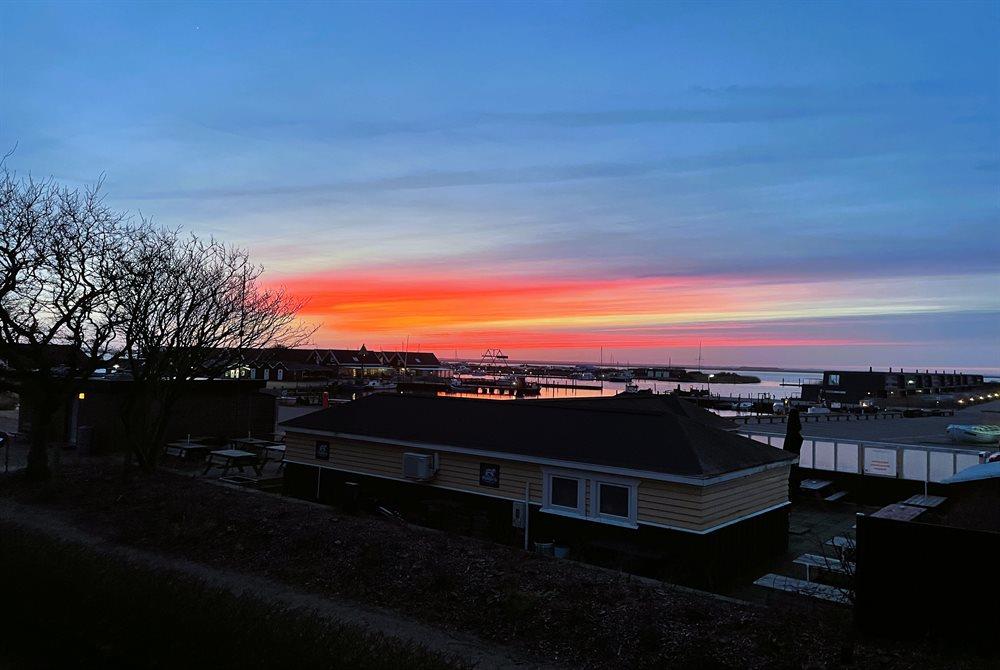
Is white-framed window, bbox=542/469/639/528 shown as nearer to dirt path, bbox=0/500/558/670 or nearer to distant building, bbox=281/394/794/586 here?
distant building, bbox=281/394/794/586

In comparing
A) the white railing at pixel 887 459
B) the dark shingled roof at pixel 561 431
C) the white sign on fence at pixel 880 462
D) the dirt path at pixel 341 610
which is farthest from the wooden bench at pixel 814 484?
the dirt path at pixel 341 610

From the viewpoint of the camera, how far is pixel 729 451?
1302 centimetres

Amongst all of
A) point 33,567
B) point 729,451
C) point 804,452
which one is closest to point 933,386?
point 804,452

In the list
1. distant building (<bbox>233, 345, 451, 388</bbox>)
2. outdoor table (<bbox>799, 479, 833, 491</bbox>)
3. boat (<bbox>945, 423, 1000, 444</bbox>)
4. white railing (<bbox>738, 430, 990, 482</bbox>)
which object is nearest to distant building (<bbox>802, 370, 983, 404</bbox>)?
boat (<bbox>945, 423, 1000, 444</bbox>)

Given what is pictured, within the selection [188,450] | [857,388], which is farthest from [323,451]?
[857,388]

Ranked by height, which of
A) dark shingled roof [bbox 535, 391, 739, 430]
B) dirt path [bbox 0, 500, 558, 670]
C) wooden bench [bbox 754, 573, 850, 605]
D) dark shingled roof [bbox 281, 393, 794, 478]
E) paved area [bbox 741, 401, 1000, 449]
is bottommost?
dirt path [bbox 0, 500, 558, 670]

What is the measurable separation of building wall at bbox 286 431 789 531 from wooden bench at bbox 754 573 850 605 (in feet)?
4.25

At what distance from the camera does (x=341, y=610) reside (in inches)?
356

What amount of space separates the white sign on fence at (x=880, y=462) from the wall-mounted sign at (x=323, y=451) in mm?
14205

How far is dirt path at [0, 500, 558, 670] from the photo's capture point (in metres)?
7.77

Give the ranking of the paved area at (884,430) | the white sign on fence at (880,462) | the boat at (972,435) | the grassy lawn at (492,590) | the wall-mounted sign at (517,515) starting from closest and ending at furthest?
the grassy lawn at (492,590) < the wall-mounted sign at (517,515) < the white sign on fence at (880,462) < the paved area at (884,430) < the boat at (972,435)

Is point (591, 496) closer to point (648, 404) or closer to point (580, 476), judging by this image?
point (580, 476)

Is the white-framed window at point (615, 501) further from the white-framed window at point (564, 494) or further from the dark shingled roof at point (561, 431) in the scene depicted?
the dark shingled roof at point (561, 431)

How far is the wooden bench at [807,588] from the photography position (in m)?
9.48
